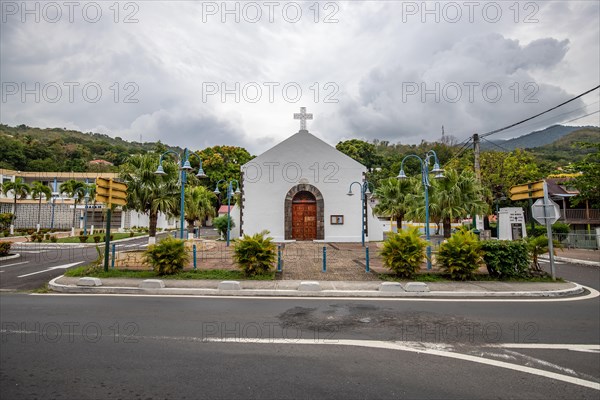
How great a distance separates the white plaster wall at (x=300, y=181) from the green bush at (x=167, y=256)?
1207cm

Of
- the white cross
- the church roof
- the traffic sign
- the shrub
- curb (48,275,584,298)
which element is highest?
the white cross

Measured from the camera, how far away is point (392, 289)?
10.0 metres

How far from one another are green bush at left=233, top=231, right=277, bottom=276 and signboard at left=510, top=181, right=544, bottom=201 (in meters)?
9.38

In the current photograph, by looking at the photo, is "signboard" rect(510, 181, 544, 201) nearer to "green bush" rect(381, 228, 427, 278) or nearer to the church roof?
"green bush" rect(381, 228, 427, 278)

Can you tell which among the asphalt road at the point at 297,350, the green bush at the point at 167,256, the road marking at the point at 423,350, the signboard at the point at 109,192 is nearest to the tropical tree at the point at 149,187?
the signboard at the point at 109,192

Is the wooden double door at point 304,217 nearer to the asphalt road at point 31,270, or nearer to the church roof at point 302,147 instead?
the church roof at point 302,147

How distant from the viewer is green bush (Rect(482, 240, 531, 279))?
11.5m

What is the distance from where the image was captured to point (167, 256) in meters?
11.8

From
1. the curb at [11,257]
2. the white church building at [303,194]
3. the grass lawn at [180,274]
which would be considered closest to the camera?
the grass lawn at [180,274]

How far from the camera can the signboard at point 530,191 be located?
1202 cm

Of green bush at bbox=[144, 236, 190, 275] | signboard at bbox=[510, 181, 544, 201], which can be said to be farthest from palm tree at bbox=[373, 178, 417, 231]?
green bush at bbox=[144, 236, 190, 275]

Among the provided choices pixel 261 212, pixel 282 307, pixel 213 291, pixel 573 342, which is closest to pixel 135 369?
pixel 282 307

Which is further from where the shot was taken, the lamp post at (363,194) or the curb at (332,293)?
the lamp post at (363,194)

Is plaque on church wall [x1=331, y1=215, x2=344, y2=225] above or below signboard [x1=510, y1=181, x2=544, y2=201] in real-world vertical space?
below
